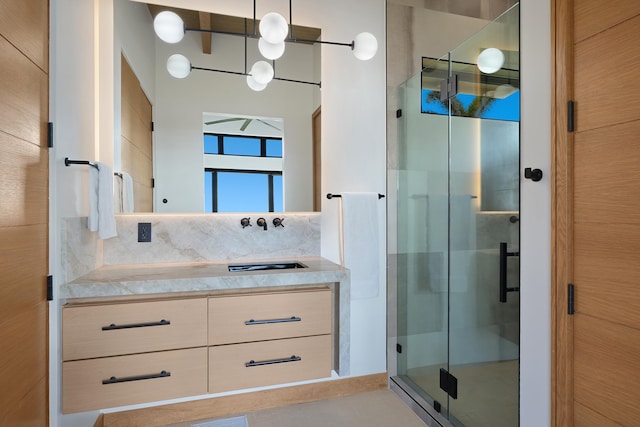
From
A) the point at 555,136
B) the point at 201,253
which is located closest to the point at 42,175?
the point at 201,253

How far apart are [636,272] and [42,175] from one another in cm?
222

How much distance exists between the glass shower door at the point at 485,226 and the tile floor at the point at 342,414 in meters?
0.34

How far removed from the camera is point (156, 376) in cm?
165

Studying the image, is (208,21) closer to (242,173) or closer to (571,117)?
(242,173)

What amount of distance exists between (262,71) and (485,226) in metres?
1.69

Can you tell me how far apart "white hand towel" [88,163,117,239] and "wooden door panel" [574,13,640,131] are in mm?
2181

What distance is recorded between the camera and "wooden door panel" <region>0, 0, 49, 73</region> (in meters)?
1.14

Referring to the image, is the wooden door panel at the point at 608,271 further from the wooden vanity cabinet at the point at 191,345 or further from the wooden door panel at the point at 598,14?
the wooden vanity cabinet at the point at 191,345

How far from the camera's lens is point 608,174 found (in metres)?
1.18

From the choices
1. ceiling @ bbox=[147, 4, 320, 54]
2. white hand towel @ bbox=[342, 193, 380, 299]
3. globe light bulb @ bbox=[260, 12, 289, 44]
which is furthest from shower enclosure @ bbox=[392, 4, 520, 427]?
ceiling @ bbox=[147, 4, 320, 54]

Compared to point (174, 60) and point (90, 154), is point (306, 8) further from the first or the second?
point (90, 154)

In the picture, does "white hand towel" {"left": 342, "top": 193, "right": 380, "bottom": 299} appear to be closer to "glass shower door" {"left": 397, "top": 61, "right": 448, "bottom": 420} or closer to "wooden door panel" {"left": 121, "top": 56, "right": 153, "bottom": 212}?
"glass shower door" {"left": 397, "top": 61, "right": 448, "bottom": 420}

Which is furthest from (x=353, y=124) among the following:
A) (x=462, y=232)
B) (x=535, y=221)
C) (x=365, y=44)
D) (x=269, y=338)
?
Result: (x=269, y=338)

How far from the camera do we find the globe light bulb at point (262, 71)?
7.30 ft
